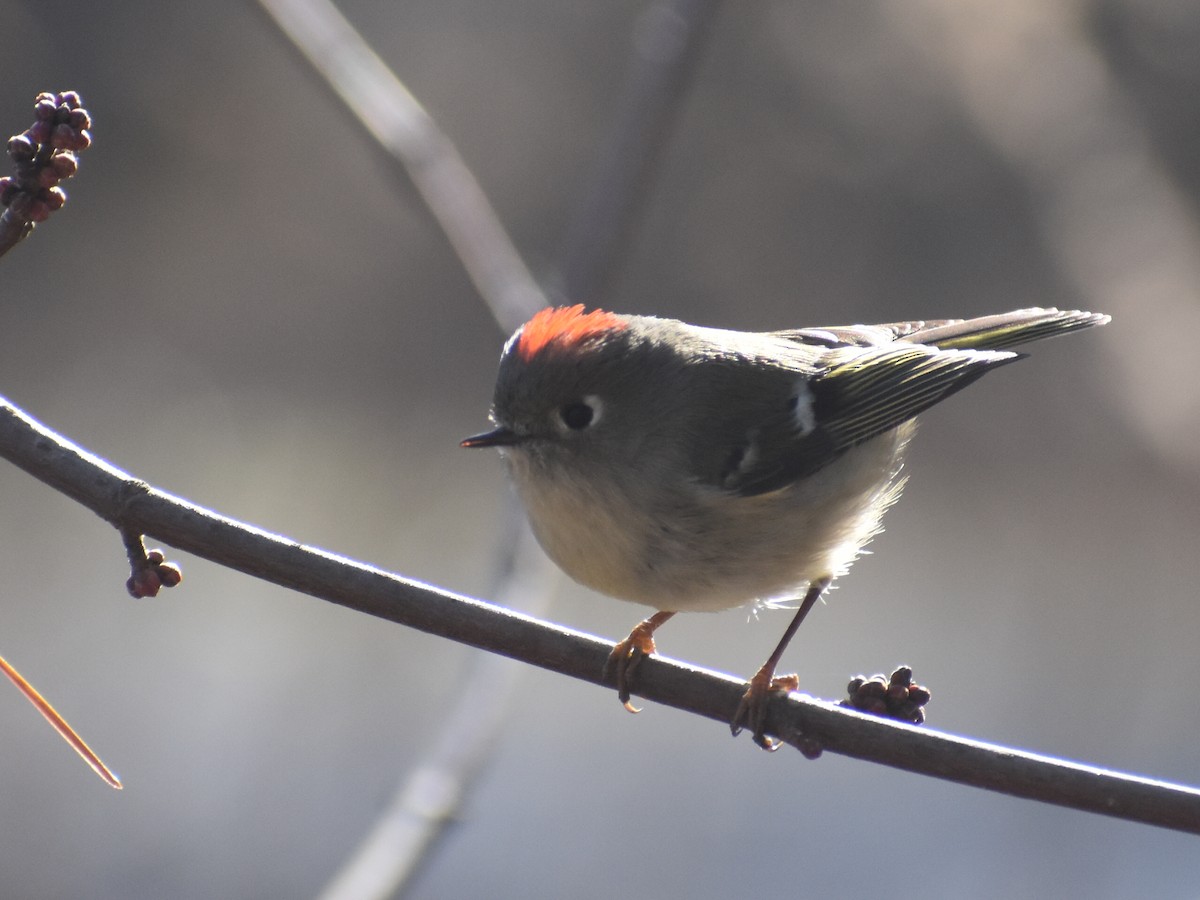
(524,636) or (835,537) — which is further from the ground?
(835,537)

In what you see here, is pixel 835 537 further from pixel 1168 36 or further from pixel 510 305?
pixel 1168 36

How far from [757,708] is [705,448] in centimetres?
46

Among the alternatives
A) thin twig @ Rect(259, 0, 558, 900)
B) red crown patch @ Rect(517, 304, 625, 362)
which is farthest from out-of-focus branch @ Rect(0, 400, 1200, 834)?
red crown patch @ Rect(517, 304, 625, 362)

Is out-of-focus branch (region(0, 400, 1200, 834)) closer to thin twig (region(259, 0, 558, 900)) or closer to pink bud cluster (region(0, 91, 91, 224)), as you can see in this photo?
pink bud cluster (region(0, 91, 91, 224))

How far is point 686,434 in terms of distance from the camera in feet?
6.49

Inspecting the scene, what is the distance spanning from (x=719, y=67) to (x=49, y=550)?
3058 millimetres

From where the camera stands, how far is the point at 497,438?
6.01 feet

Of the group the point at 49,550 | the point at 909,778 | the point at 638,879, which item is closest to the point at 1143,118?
the point at 909,778

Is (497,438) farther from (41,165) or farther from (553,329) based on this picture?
(41,165)

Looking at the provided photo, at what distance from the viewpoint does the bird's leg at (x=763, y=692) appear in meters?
1.54

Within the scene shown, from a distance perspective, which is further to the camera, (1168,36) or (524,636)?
(1168,36)

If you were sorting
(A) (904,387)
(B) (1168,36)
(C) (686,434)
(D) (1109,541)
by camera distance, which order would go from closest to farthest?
(C) (686,434)
(A) (904,387)
(D) (1109,541)
(B) (1168,36)

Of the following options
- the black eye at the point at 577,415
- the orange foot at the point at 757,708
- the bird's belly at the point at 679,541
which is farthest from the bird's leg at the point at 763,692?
the black eye at the point at 577,415

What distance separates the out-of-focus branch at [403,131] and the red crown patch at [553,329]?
7cm
